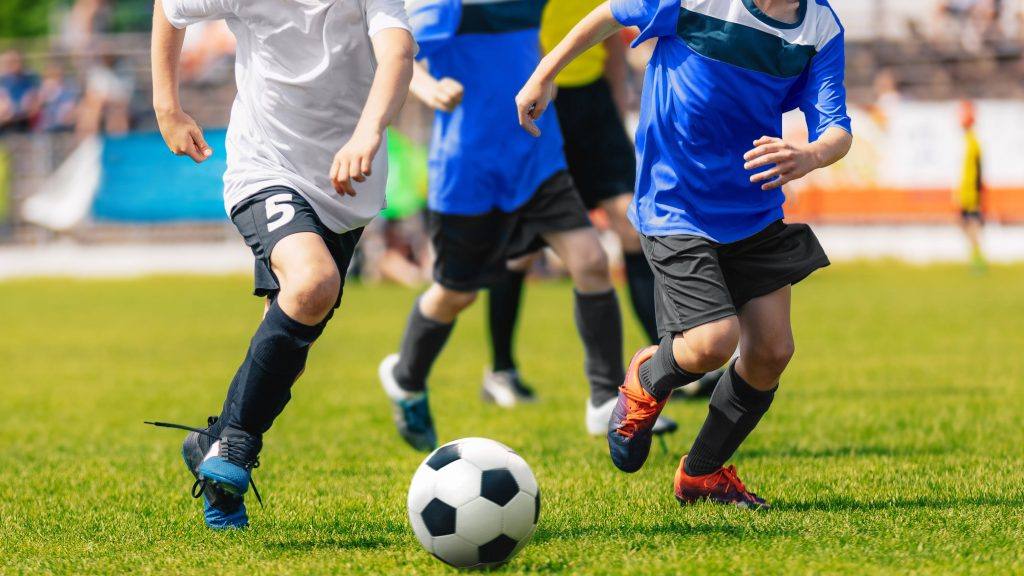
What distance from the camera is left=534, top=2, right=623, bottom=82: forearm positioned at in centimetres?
397

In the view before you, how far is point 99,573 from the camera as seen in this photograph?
11.4ft

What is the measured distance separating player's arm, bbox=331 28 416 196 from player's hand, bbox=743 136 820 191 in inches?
40.6

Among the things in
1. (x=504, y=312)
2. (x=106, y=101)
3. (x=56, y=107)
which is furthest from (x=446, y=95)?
(x=56, y=107)

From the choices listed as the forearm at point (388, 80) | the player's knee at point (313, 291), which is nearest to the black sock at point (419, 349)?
→ the player's knee at point (313, 291)

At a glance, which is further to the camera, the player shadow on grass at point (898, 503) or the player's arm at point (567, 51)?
the player shadow on grass at point (898, 503)

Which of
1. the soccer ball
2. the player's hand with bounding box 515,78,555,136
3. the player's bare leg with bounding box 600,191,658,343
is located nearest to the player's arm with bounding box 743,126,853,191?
the player's hand with bounding box 515,78,555,136

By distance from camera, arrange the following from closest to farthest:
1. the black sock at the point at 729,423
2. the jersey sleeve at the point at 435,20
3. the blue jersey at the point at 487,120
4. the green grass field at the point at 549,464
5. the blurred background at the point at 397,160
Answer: the green grass field at the point at 549,464, the black sock at the point at 729,423, the jersey sleeve at the point at 435,20, the blue jersey at the point at 487,120, the blurred background at the point at 397,160

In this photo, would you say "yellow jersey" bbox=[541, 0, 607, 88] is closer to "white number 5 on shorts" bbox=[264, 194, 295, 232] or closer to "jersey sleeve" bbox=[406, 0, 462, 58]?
"jersey sleeve" bbox=[406, 0, 462, 58]

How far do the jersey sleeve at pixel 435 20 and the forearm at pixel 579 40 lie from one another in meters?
1.58

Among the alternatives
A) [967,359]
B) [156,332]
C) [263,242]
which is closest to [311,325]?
[263,242]

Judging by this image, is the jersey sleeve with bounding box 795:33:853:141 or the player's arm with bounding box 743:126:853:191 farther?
the jersey sleeve with bounding box 795:33:853:141

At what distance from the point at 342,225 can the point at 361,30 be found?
24.3 inches

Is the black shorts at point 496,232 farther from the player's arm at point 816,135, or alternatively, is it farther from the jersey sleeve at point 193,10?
the jersey sleeve at point 193,10

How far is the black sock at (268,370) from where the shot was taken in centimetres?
384
